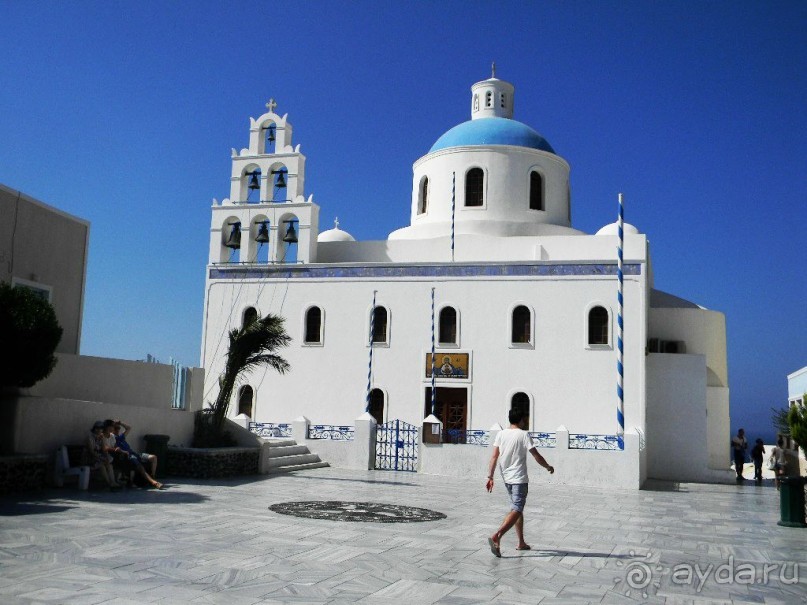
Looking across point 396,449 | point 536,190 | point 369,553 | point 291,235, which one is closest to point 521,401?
point 396,449

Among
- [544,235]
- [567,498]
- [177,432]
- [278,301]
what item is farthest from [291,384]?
[567,498]

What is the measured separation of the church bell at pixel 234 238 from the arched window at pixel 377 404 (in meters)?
6.09

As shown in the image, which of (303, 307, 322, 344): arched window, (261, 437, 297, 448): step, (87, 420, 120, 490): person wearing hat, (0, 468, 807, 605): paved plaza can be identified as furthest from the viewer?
(303, 307, 322, 344): arched window

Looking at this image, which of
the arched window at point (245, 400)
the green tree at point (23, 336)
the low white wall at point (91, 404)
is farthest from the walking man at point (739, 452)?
the green tree at point (23, 336)

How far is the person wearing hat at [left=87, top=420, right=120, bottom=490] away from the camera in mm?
11539

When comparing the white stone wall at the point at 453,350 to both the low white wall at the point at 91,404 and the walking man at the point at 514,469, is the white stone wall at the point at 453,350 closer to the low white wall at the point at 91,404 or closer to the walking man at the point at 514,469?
the low white wall at the point at 91,404

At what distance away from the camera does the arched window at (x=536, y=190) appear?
82.0 feet

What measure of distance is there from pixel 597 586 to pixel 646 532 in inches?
147

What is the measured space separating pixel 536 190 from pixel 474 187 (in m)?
2.01

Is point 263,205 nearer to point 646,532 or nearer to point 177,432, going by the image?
point 177,432

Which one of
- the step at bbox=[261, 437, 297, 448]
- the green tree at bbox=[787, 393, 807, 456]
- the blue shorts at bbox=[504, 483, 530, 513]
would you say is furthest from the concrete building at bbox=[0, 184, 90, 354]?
the green tree at bbox=[787, 393, 807, 456]

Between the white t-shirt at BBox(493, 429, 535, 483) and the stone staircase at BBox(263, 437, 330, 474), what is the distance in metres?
9.11

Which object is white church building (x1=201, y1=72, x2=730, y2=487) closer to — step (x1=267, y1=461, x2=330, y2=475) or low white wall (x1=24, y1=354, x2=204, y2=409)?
step (x1=267, y1=461, x2=330, y2=475)

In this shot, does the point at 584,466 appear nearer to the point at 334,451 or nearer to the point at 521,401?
the point at 521,401
